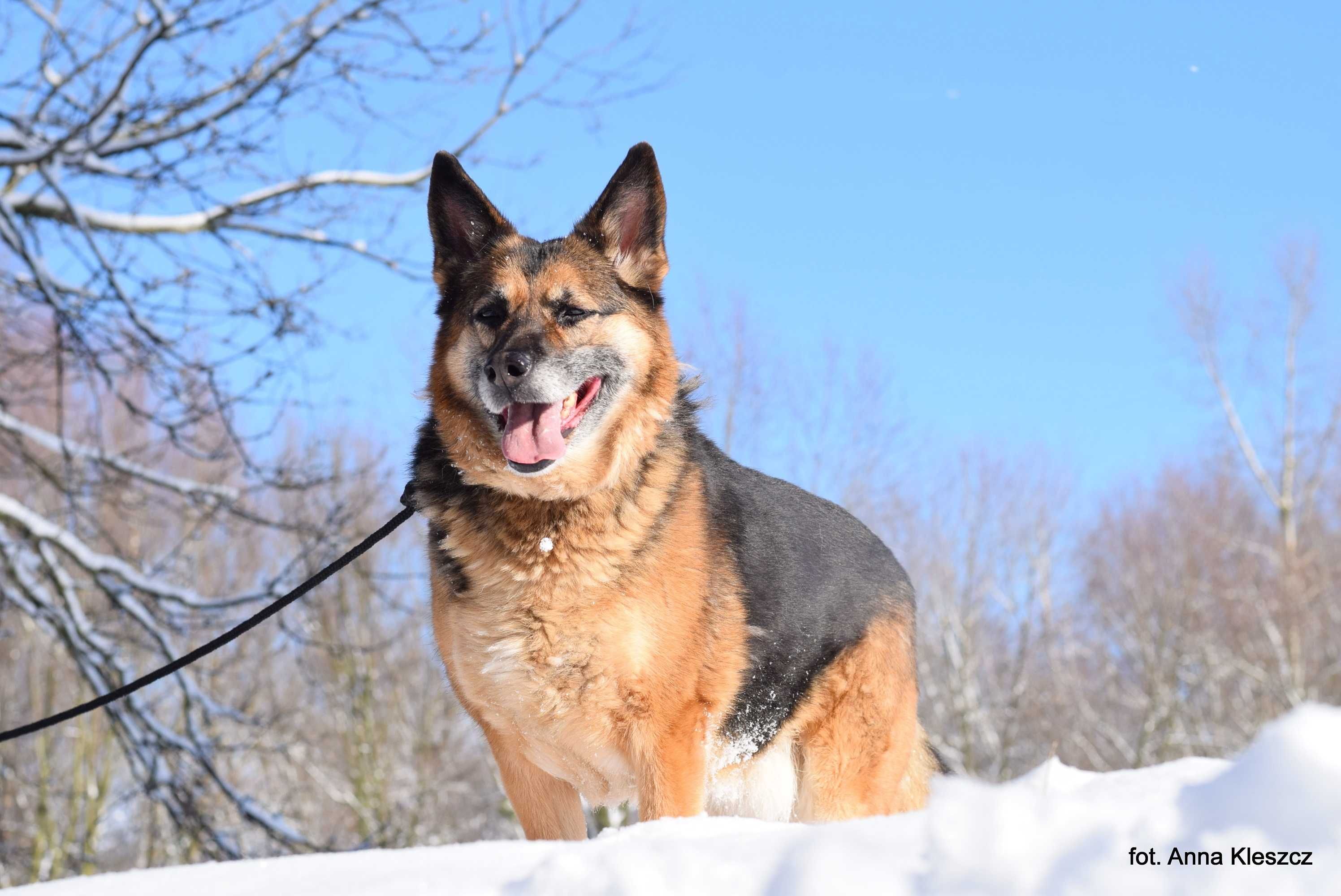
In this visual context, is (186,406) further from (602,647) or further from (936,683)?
(936,683)

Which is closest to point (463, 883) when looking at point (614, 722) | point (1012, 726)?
point (614, 722)

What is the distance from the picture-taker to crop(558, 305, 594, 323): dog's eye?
11.8 ft

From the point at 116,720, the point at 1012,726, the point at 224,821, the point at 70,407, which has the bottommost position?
the point at 1012,726

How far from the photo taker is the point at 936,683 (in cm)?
2642

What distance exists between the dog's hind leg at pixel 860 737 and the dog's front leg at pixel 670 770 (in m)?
→ 0.61

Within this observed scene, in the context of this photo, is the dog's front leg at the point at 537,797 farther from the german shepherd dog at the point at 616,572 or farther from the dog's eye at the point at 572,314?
the dog's eye at the point at 572,314

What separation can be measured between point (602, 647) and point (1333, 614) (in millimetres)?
27921

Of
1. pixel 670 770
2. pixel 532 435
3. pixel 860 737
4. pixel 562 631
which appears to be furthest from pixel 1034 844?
pixel 860 737

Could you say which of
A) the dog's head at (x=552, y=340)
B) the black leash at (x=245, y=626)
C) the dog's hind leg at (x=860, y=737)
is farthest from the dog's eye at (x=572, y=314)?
the dog's hind leg at (x=860, y=737)

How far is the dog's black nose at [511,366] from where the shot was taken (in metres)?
3.29

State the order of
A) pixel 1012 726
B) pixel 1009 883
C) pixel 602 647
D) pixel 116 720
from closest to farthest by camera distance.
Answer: pixel 1009 883
pixel 602 647
pixel 116 720
pixel 1012 726

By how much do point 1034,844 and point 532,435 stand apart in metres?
2.14

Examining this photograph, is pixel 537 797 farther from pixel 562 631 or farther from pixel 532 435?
pixel 532 435

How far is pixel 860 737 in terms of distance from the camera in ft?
12.6
